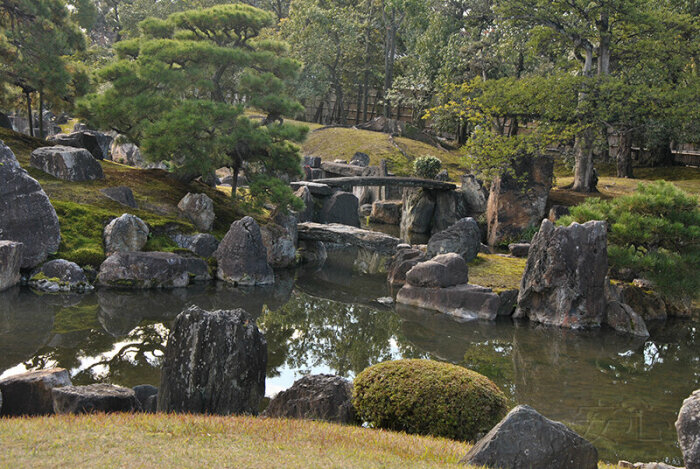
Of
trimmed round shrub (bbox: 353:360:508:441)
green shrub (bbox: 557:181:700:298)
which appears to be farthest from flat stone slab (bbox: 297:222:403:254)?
trimmed round shrub (bbox: 353:360:508:441)

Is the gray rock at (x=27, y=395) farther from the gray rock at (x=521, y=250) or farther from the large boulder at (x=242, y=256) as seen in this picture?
the gray rock at (x=521, y=250)

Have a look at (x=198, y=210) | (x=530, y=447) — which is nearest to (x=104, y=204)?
(x=198, y=210)

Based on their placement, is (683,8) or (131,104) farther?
(683,8)

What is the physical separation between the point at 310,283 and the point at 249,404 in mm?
12170

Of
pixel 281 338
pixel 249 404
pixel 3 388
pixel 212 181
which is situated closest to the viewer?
pixel 3 388

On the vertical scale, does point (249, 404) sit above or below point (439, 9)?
below

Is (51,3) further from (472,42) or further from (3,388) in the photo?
(472,42)

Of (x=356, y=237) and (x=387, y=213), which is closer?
(x=356, y=237)

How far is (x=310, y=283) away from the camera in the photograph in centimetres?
2084

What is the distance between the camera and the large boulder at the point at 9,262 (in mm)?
15500

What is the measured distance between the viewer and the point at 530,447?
226 inches

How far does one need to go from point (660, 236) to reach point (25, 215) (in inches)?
672

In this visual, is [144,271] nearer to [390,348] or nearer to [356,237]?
[390,348]

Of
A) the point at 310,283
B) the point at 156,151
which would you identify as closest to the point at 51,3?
the point at 156,151
